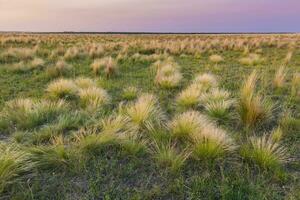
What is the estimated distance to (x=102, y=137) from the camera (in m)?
4.22

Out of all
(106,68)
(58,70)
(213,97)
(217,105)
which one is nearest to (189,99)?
(213,97)

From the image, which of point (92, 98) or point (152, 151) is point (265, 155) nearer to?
point (152, 151)

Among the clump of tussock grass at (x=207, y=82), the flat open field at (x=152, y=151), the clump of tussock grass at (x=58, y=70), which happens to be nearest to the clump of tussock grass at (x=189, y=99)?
the flat open field at (x=152, y=151)

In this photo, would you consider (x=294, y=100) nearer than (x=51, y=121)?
No

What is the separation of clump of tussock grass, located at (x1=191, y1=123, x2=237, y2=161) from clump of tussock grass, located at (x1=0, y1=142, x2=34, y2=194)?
1.83 m

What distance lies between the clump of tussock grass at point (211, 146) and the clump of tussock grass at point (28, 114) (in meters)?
2.62

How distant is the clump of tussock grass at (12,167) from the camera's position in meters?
3.33

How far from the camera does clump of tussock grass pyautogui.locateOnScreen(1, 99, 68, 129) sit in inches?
208

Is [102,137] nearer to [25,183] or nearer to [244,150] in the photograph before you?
[25,183]

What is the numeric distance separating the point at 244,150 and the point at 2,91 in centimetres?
608

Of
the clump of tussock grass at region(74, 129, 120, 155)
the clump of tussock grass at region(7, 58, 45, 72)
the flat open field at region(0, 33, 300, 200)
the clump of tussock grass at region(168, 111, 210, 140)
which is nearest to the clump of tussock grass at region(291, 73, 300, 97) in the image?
the flat open field at region(0, 33, 300, 200)

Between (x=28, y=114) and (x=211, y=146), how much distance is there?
307 cm

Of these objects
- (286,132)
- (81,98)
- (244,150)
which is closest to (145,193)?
(244,150)

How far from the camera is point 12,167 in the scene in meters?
3.46
